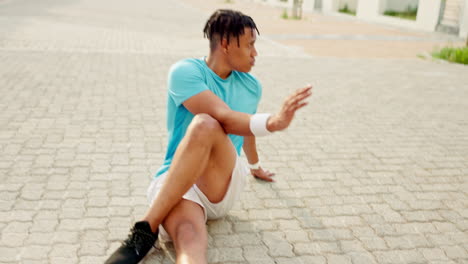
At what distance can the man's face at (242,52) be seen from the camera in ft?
9.59

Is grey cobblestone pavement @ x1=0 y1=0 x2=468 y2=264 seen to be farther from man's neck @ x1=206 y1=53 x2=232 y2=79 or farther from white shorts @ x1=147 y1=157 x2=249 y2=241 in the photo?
man's neck @ x1=206 y1=53 x2=232 y2=79

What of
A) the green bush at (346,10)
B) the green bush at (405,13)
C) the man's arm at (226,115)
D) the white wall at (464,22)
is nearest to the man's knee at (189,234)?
the man's arm at (226,115)

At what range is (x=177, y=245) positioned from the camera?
2711 mm

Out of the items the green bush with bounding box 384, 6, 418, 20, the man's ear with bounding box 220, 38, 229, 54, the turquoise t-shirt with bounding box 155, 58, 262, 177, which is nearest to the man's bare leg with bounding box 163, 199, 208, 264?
the turquoise t-shirt with bounding box 155, 58, 262, 177

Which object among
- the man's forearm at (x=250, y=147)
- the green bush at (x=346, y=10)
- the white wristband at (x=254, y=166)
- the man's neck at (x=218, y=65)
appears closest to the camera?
the man's neck at (x=218, y=65)

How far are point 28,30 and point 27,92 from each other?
757cm

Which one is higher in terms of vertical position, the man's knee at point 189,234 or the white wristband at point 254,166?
the man's knee at point 189,234

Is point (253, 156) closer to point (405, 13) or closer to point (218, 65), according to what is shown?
point (218, 65)

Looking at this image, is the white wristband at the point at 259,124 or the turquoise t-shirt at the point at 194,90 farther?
the turquoise t-shirt at the point at 194,90

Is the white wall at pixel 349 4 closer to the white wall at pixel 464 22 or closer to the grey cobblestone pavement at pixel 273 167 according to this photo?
the white wall at pixel 464 22

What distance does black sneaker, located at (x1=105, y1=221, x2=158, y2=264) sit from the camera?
272 centimetres

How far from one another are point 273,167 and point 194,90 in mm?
1861

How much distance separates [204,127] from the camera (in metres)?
2.71

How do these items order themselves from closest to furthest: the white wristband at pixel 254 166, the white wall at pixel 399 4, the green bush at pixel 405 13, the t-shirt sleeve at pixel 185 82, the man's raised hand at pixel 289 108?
1. the man's raised hand at pixel 289 108
2. the t-shirt sleeve at pixel 185 82
3. the white wristband at pixel 254 166
4. the green bush at pixel 405 13
5. the white wall at pixel 399 4
